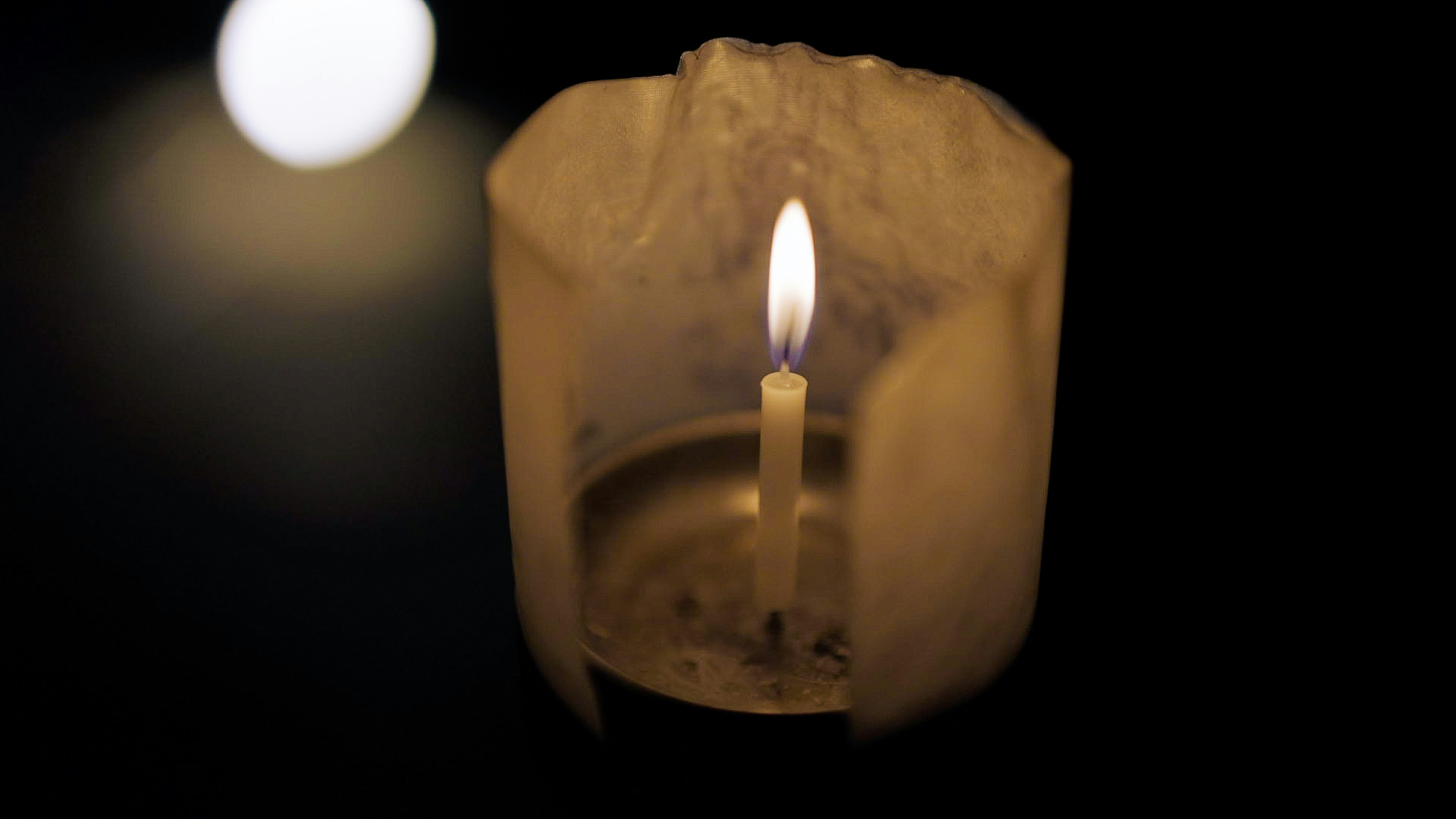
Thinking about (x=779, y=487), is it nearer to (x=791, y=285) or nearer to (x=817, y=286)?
(x=791, y=285)

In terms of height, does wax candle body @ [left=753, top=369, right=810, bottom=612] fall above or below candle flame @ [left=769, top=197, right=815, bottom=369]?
below

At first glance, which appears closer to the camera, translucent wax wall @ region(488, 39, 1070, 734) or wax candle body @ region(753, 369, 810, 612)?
translucent wax wall @ region(488, 39, 1070, 734)

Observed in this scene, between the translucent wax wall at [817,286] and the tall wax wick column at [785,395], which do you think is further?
the tall wax wick column at [785,395]

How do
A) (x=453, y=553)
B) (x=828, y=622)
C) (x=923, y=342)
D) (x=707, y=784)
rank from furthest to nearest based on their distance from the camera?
(x=453, y=553) → (x=828, y=622) → (x=707, y=784) → (x=923, y=342)

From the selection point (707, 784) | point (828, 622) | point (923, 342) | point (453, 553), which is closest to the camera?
point (923, 342)

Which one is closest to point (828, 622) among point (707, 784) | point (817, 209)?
point (707, 784)

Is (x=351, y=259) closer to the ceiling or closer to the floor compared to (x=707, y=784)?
closer to the ceiling

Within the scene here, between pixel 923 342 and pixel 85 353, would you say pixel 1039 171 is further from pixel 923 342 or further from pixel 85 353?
pixel 85 353

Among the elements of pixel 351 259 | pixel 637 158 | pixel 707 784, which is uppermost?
pixel 637 158
